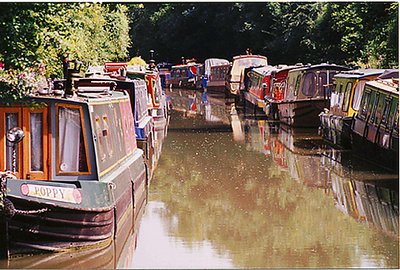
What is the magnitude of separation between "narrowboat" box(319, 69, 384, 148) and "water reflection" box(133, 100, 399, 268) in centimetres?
47

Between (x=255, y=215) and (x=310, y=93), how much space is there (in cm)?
1179

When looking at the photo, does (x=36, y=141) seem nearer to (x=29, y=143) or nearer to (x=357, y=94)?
(x=29, y=143)

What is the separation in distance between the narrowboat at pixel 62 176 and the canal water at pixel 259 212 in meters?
0.23

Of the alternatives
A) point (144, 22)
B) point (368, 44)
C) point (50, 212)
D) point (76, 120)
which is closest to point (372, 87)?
point (76, 120)

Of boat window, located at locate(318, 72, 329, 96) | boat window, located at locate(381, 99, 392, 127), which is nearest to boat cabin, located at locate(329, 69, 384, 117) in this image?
boat window, located at locate(318, 72, 329, 96)

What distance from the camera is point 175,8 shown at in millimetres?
53594

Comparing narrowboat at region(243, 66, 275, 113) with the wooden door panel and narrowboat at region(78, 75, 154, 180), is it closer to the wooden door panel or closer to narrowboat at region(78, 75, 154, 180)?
narrowboat at region(78, 75, 154, 180)

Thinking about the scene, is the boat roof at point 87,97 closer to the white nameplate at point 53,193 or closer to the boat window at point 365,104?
the white nameplate at point 53,193

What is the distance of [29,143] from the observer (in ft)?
32.8

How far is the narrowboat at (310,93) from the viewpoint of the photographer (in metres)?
23.4

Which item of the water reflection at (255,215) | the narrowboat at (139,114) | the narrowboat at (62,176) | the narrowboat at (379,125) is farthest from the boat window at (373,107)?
the narrowboat at (62,176)

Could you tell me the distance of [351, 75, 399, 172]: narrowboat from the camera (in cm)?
1497

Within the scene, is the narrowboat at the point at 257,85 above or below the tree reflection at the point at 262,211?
below

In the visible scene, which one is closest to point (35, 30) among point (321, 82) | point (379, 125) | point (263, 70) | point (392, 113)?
point (392, 113)
